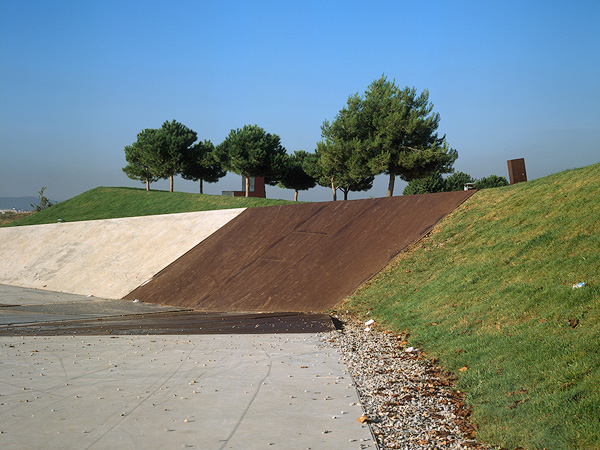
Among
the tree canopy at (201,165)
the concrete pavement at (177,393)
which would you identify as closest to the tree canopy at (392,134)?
the tree canopy at (201,165)

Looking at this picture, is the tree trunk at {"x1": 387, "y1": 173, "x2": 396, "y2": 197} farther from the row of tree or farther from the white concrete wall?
the white concrete wall

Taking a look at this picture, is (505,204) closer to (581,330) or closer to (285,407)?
(581,330)

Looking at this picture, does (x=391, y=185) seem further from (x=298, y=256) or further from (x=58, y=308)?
(x=58, y=308)

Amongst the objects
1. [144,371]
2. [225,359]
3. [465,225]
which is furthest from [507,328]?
[465,225]

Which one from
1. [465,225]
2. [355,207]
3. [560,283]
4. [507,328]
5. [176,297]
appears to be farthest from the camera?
[355,207]

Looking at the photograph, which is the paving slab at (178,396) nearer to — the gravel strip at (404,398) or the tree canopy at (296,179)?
the gravel strip at (404,398)

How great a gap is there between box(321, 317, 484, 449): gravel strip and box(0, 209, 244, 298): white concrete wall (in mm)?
14306

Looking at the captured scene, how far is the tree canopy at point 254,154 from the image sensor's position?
54781 millimetres

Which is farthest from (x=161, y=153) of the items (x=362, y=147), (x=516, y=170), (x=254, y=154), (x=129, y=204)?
(x=516, y=170)

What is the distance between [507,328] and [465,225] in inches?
333

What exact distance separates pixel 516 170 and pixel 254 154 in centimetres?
3637

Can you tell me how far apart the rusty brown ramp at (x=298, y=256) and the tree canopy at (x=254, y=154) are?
106 feet

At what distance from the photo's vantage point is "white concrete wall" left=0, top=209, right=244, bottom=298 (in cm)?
2314

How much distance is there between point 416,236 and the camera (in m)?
17.4
